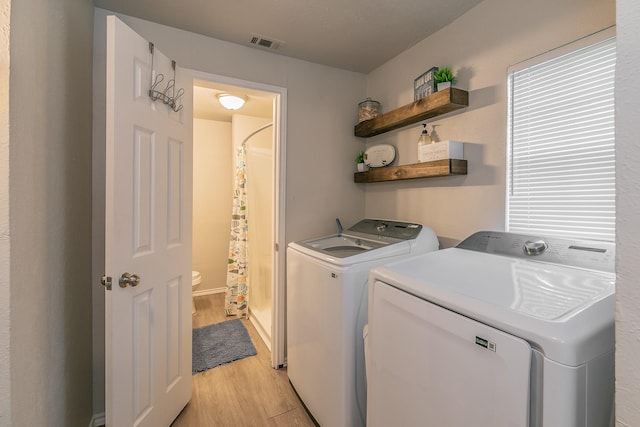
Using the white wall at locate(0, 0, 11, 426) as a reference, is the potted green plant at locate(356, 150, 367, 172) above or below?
above

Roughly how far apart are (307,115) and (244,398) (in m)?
2.03

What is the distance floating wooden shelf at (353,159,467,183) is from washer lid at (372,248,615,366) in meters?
0.57

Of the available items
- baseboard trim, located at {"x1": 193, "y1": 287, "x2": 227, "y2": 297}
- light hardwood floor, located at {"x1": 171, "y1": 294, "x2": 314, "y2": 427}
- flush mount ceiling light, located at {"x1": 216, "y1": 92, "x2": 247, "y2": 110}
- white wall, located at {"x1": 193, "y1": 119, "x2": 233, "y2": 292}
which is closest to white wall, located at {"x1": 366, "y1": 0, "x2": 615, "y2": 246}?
light hardwood floor, located at {"x1": 171, "y1": 294, "x2": 314, "y2": 427}

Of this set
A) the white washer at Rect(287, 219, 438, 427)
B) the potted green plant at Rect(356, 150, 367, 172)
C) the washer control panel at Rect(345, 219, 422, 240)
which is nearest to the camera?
the white washer at Rect(287, 219, 438, 427)

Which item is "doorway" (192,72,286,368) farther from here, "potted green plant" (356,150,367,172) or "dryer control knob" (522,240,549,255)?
"dryer control knob" (522,240,549,255)

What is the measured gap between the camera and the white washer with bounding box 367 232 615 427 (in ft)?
2.05

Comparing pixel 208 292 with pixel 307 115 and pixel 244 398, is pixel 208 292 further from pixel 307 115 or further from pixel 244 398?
pixel 307 115

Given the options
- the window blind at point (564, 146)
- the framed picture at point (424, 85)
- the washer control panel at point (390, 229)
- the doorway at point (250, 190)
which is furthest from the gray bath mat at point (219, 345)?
the framed picture at point (424, 85)

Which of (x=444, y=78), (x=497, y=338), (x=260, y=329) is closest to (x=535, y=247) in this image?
(x=497, y=338)

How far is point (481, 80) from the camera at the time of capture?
157cm

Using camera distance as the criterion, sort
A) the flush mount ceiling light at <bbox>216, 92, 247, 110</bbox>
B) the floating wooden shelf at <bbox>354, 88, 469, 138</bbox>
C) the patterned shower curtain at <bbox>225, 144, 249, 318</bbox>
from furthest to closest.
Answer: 1. the patterned shower curtain at <bbox>225, 144, 249, 318</bbox>
2. the flush mount ceiling light at <bbox>216, 92, 247, 110</bbox>
3. the floating wooden shelf at <bbox>354, 88, 469, 138</bbox>

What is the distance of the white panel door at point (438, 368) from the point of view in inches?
26.7

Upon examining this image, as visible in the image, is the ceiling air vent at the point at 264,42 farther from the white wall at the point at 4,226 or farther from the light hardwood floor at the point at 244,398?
the light hardwood floor at the point at 244,398

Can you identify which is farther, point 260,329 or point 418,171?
point 260,329
